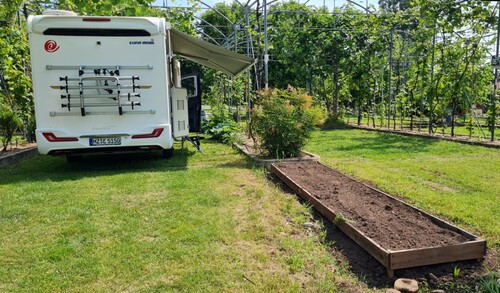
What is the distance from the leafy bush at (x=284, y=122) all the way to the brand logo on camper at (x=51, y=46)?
146 inches

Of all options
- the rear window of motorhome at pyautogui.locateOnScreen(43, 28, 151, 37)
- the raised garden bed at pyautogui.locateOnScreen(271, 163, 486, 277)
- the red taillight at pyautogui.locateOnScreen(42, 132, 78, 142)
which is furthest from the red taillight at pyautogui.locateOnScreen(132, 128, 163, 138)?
the raised garden bed at pyautogui.locateOnScreen(271, 163, 486, 277)

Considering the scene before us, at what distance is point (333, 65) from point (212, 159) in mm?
11150

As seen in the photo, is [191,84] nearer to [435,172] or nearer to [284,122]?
[284,122]

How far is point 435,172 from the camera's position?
688cm

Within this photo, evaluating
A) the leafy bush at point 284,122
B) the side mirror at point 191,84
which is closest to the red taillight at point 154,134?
the leafy bush at point 284,122

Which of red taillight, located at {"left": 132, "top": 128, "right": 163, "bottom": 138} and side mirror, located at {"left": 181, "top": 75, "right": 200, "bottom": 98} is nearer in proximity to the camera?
red taillight, located at {"left": 132, "top": 128, "right": 163, "bottom": 138}

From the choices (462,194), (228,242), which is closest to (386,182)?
(462,194)

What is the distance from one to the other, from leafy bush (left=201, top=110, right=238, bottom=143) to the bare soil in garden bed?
5808 mm

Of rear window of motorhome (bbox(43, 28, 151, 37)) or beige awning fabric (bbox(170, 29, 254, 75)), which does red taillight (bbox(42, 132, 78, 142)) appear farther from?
beige awning fabric (bbox(170, 29, 254, 75))

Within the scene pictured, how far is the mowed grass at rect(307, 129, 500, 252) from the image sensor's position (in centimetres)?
448

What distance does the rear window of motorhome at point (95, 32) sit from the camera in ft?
21.6

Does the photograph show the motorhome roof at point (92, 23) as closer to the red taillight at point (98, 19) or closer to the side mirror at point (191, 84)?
the red taillight at point (98, 19)

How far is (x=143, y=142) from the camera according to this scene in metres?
6.99

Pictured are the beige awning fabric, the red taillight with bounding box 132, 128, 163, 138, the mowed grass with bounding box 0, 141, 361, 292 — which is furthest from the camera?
the beige awning fabric
